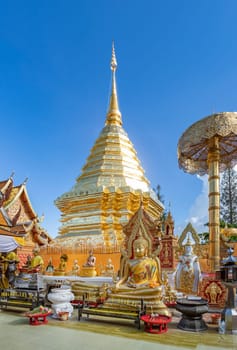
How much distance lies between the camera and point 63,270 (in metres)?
12.1

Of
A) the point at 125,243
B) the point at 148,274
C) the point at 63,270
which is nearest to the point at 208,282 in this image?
the point at 148,274

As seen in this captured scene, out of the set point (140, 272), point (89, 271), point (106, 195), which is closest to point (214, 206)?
point (140, 272)

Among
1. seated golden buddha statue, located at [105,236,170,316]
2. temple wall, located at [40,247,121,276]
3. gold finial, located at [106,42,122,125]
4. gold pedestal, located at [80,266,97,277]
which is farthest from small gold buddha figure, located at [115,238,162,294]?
gold finial, located at [106,42,122,125]

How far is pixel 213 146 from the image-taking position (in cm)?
1293

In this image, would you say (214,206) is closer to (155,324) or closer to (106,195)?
(106,195)

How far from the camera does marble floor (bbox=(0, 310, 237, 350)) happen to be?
511 centimetres

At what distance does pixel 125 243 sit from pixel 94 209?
878cm

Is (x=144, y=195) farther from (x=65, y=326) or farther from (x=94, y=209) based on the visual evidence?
(x=65, y=326)

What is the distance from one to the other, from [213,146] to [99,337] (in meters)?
9.49

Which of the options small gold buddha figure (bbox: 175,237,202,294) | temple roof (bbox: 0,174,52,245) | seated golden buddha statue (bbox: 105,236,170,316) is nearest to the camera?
seated golden buddha statue (bbox: 105,236,170,316)

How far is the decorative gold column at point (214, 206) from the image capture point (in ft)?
39.7

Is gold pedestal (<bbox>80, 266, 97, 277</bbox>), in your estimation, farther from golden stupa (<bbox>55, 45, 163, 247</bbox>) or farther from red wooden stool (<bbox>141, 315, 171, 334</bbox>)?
red wooden stool (<bbox>141, 315, 171, 334</bbox>)

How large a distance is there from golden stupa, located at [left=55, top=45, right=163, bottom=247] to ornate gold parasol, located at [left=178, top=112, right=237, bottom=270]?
3.67 metres

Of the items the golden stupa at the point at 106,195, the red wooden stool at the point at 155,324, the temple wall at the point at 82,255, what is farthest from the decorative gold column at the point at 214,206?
the red wooden stool at the point at 155,324
